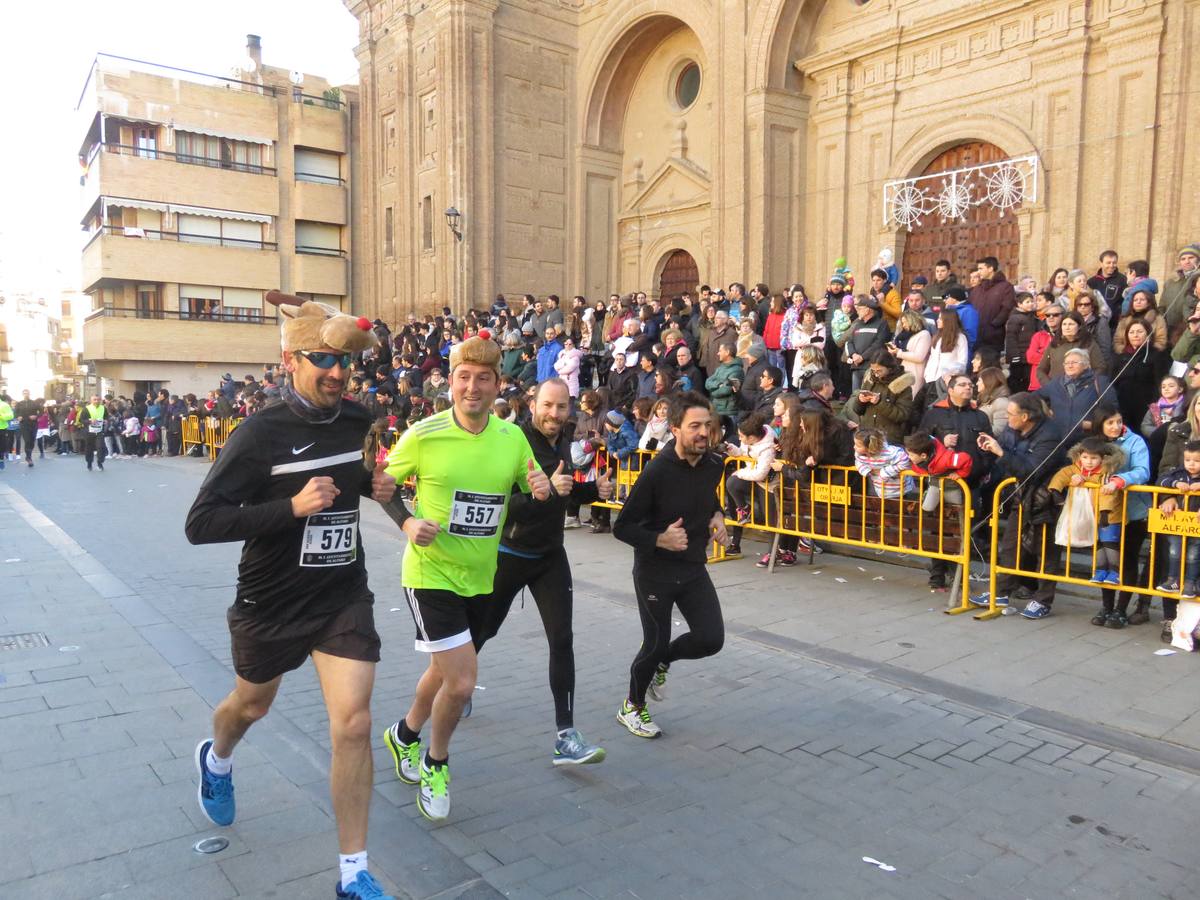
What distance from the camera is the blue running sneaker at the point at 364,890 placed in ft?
10.3

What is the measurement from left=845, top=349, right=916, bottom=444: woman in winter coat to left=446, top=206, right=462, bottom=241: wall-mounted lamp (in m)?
17.9

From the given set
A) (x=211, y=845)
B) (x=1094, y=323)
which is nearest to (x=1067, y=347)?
(x=1094, y=323)

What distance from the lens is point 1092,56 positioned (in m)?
15.0

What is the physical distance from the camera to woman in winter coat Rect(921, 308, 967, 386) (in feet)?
33.5

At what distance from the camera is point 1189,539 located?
6594 mm

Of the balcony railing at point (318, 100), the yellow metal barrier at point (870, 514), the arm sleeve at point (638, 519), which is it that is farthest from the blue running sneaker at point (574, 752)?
the balcony railing at point (318, 100)

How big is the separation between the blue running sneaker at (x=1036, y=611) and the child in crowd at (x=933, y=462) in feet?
3.16

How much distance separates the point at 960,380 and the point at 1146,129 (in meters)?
9.03

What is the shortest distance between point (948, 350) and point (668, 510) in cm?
669

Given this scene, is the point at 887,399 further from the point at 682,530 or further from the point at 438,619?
the point at 438,619

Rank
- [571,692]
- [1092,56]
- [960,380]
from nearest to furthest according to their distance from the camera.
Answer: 1. [571,692]
2. [960,380]
3. [1092,56]

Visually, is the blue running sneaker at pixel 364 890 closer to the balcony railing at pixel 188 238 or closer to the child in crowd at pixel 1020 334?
the child in crowd at pixel 1020 334

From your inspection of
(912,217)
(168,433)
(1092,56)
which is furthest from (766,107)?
(168,433)

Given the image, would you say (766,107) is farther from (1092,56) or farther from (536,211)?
(536,211)
